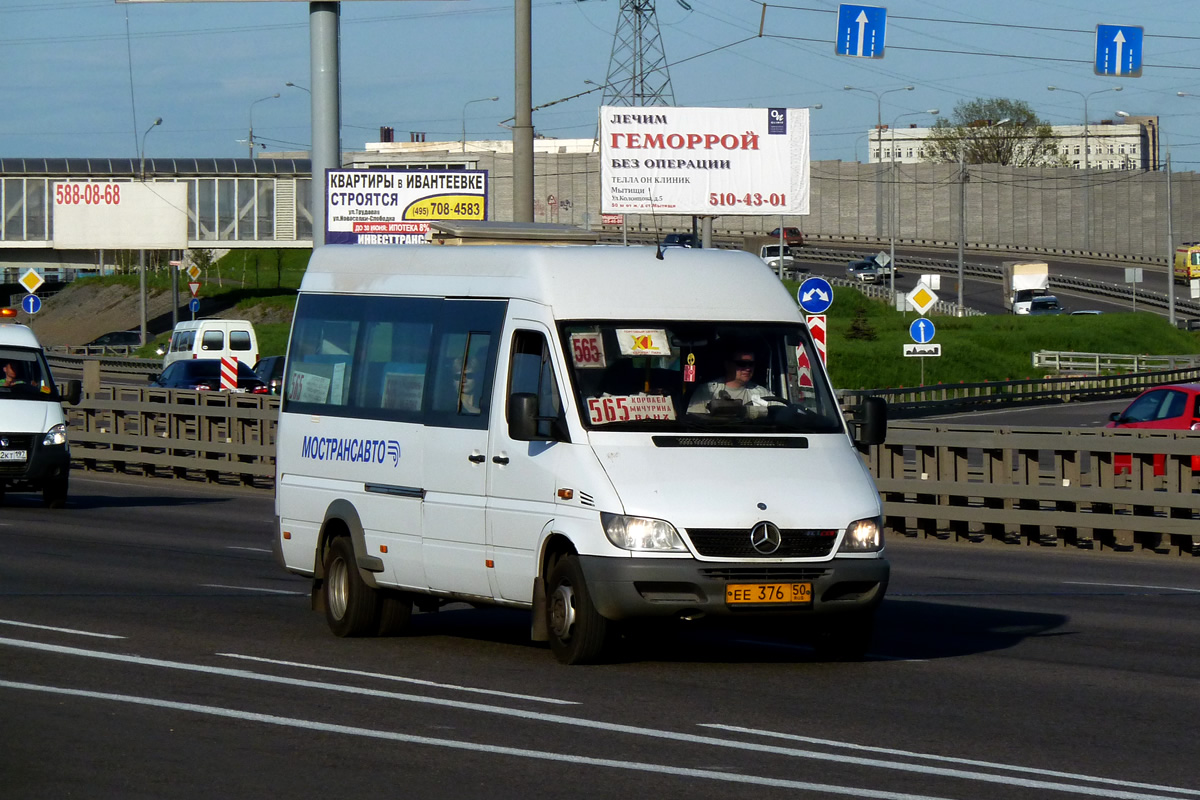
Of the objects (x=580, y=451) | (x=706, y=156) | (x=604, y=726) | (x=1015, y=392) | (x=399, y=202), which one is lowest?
(x=1015, y=392)

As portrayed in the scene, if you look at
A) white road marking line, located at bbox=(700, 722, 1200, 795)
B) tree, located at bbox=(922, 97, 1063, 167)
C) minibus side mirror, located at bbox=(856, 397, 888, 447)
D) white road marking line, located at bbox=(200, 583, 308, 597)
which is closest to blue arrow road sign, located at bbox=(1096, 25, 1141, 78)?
white road marking line, located at bbox=(200, 583, 308, 597)

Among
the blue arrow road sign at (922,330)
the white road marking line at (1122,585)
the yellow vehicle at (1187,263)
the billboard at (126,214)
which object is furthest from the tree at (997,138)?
the white road marking line at (1122,585)

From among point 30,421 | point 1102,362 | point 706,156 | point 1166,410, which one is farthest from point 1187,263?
point 30,421

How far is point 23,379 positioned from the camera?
23.3 meters

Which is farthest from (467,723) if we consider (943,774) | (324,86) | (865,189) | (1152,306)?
A: (865,189)

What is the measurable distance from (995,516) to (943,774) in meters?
14.0

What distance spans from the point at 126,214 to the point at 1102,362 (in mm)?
47674

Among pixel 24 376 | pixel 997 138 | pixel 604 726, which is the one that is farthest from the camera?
pixel 997 138

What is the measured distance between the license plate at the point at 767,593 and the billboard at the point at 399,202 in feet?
82.1

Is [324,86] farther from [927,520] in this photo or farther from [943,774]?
[943,774]

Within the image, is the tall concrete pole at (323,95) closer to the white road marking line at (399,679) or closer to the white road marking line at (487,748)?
the white road marking line at (399,679)

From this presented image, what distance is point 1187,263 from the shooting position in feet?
333

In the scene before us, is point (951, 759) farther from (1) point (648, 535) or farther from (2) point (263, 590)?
(2) point (263, 590)

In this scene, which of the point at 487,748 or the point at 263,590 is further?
the point at 263,590
